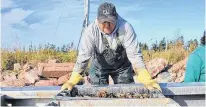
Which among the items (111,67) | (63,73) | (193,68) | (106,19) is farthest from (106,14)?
(63,73)

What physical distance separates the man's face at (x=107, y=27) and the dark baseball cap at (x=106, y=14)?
0.22ft

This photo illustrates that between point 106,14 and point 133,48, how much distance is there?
457 mm

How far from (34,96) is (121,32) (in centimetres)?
108

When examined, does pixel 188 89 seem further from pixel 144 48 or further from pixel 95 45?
pixel 144 48

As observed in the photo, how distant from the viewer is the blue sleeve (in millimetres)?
4352

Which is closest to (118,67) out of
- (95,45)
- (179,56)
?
(95,45)

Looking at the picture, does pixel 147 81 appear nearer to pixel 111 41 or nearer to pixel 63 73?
pixel 111 41

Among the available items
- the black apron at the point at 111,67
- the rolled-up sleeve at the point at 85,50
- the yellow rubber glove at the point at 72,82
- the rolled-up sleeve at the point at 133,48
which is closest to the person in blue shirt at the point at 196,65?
the rolled-up sleeve at the point at 133,48

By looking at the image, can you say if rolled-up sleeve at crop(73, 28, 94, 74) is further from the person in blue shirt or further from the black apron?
the person in blue shirt

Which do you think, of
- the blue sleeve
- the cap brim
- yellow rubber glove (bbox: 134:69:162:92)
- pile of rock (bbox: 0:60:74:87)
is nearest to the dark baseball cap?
the cap brim

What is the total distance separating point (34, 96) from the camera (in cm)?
422

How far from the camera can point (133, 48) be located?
4.29 m

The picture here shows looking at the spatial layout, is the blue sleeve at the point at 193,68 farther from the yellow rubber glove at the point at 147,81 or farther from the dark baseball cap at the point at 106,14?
the dark baseball cap at the point at 106,14

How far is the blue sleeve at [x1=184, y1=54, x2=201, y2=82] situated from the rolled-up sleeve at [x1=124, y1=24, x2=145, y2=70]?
19.6 inches
